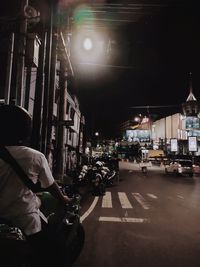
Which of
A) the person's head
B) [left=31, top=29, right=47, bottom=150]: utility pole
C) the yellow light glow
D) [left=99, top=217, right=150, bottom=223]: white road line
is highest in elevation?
the yellow light glow

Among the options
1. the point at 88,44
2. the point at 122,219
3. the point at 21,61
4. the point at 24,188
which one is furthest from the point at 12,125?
the point at 88,44

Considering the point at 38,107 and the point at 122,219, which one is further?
the point at 38,107

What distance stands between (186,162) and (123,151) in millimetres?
65772

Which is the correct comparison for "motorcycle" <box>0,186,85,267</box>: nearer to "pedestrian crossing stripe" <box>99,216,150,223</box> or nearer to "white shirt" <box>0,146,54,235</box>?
"white shirt" <box>0,146,54,235</box>

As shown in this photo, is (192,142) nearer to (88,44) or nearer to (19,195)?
(88,44)

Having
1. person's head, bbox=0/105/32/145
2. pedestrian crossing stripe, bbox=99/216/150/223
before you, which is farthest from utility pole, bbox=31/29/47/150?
person's head, bbox=0/105/32/145

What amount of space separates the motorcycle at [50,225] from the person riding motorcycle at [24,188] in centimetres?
12

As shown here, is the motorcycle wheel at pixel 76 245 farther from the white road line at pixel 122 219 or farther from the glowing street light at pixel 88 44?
the glowing street light at pixel 88 44

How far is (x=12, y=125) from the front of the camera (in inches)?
107

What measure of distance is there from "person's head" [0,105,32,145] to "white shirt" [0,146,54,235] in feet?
0.29

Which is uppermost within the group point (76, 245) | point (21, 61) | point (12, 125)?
point (21, 61)

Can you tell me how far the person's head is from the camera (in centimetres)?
270

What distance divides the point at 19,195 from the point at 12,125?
0.66 m

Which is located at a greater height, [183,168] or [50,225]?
[50,225]
